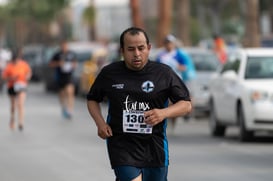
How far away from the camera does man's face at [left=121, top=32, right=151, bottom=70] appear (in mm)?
8305

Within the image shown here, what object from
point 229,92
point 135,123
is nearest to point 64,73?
point 229,92

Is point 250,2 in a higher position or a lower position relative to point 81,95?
higher

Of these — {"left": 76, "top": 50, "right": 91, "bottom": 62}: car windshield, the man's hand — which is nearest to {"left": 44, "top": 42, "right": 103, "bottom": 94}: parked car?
{"left": 76, "top": 50, "right": 91, "bottom": 62}: car windshield

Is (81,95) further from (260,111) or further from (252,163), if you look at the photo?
(252,163)

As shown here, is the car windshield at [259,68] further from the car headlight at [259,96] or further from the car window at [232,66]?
the car headlight at [259,96]

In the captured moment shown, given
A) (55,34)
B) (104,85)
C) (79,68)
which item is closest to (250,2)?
(79,68)

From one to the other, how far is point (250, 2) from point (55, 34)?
89.2 meters

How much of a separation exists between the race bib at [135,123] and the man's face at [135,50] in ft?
1.17

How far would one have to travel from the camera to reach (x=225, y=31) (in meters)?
103

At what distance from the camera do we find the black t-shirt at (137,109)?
8414 millimetres

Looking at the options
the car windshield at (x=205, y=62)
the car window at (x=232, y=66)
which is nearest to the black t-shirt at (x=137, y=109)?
the car window at (x=232, y=66)

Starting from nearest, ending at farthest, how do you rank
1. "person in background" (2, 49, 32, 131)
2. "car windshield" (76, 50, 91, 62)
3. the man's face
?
the man's face
"person in background" (2, 49, 32, 131)
"car windshield" (76, 50, 91, 62)

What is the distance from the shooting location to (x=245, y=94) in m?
18.6

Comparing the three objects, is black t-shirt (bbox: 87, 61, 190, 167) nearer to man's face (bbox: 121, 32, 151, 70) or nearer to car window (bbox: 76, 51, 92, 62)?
man's face (bbox: 121, 32, 151, 70)
